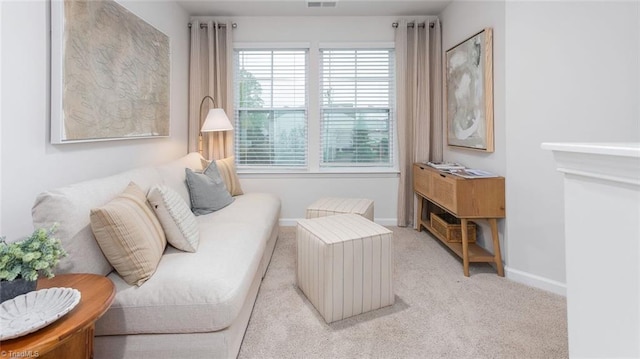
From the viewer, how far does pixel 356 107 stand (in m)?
4.00

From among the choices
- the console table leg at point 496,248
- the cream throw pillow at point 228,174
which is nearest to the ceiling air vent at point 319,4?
the cream throw pillow at point 228,174

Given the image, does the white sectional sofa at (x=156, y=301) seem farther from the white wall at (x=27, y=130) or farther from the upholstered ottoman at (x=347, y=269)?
the upholstered ottoman at (x=347, y=269)

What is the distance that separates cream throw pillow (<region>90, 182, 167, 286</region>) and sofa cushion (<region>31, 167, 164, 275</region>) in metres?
0.06

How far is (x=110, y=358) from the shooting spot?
1.42 m

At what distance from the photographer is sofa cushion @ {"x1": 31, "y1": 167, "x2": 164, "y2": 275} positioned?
1388mm

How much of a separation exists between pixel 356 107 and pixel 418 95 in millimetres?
730

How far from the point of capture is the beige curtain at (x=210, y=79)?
378 cm

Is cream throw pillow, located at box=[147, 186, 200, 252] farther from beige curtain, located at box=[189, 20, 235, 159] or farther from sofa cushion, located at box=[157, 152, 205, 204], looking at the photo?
beige curtain, located at box=[189, 20, 235, 159]

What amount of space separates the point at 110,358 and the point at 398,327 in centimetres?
144

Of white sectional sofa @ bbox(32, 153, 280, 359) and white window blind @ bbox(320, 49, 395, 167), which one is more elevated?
white window blind @ bbox(320, 49, 395, 167)

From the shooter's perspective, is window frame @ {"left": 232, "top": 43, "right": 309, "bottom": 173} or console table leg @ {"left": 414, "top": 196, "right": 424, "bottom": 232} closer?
console table leg @ {"left": 414, "top": 196, "right": 424, "bottom": 232}

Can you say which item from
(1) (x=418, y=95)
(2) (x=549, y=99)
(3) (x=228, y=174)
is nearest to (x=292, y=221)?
(3) (x=228, y=174)

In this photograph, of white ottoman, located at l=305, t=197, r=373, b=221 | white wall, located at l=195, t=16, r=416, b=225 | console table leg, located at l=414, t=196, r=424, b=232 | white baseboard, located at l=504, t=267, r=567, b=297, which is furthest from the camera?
white wall, located at l=195, t=16, r=416, b=225

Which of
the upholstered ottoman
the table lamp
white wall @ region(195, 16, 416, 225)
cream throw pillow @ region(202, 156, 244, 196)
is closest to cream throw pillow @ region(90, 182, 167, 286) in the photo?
the upholstered ottoman
